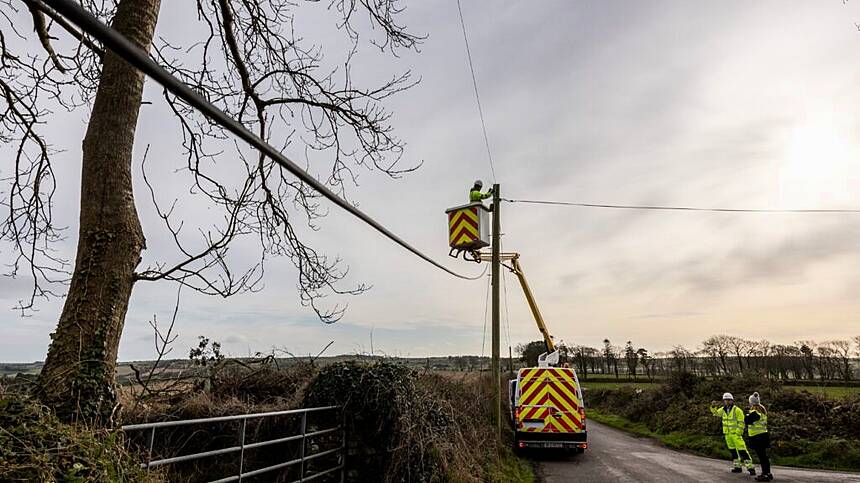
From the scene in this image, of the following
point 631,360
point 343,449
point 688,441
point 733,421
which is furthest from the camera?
point 631,360

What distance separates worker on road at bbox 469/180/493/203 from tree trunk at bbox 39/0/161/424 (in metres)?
7.08

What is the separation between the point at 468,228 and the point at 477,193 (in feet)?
2.78

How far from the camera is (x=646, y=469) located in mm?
10156

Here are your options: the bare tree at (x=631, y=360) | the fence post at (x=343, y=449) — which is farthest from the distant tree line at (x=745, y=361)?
the fence post at (x=343, y=449)

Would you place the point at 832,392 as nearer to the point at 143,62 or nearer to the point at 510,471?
the point at 510,471

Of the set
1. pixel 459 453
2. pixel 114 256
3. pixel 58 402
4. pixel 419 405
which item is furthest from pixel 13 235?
pixel 459 453

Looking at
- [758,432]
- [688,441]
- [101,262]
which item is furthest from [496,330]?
[101,262]

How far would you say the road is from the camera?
920 centimetres

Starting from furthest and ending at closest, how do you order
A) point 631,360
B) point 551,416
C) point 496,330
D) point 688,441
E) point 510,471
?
point 631,360
point 688,441
point 551,416
point 496,330
point 510,471

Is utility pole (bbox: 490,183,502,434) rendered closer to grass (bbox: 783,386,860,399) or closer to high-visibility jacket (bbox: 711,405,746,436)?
high-visibility jacket (bbox: 711,405,746,436)

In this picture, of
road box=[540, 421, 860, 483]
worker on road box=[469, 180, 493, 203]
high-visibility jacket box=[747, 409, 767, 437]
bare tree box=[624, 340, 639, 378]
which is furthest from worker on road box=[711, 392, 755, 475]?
bare tree box=[624, 340, 639, 378]

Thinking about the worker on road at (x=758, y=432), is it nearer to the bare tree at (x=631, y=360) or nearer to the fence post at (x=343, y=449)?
the fence post at (x=343, y=449)

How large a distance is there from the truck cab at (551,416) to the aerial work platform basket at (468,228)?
4008 mm

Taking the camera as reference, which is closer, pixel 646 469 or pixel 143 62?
pixel 143 62
